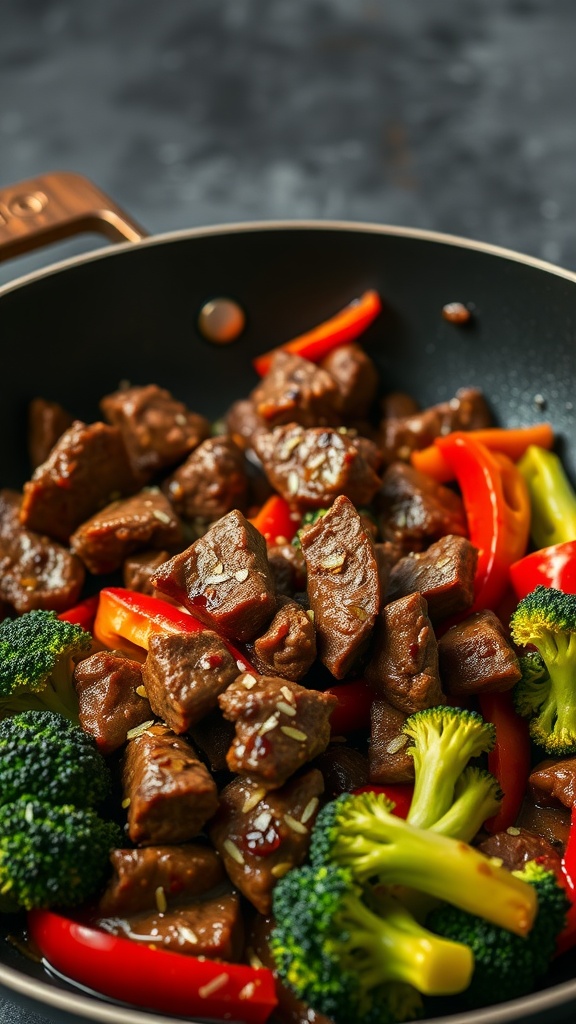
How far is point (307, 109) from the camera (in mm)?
6422

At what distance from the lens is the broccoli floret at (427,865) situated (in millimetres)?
2244

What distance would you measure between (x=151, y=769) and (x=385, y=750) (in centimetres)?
67

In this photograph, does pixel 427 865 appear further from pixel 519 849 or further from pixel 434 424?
pixel 434 424

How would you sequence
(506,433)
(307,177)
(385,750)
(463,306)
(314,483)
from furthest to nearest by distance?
(307,177) < (463,306) < (506,433) < (314,483) < (385,750)

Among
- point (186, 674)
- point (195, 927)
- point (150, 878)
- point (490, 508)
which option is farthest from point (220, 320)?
point (195, 927)

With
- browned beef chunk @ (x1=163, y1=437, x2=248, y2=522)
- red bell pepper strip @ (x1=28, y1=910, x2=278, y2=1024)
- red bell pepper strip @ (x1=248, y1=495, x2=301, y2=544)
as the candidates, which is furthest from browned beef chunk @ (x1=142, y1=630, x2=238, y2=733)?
browned beef chunk @ (x1=163, y1=437, x2=248, y2=522)

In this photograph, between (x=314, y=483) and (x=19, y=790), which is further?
(x=314, y=483)

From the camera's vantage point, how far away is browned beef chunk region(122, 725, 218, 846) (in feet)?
8.03

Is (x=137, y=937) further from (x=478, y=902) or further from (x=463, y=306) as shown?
(x=463, y=306)

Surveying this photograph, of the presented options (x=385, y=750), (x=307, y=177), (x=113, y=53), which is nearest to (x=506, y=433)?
(x=385, y=750)

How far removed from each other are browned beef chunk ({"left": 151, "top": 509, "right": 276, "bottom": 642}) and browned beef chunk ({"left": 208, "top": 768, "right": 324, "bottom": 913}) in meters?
0.49

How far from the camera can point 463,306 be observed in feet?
13.6

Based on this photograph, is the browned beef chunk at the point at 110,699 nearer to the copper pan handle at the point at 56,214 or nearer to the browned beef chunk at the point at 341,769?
the browned beef chunk at the point at 341,769

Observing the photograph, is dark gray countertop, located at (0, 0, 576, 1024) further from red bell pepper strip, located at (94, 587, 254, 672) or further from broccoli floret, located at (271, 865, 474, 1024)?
broccoli floret, located at (271, 865, 474, 1024)
